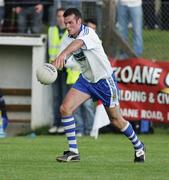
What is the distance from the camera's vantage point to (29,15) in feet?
60.4

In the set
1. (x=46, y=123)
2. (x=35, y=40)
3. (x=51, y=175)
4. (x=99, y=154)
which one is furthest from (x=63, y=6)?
(x=51, y=175)

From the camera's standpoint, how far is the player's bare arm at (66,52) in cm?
1037

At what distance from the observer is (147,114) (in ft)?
56.6

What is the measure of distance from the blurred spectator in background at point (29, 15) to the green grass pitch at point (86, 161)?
375 cm

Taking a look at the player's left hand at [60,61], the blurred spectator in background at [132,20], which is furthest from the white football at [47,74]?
the blurred spectator in background at [132,20]

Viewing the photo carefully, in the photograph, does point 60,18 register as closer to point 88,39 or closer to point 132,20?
point 132,20

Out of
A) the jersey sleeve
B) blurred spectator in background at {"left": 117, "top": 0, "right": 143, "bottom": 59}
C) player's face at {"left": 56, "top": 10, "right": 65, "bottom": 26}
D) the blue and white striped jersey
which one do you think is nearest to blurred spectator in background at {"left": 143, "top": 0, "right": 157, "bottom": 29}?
blurred spectator in background at {"left": 117, "top": 0, "right": 143, "bottom": 59}

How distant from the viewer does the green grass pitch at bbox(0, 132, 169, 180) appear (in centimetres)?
959

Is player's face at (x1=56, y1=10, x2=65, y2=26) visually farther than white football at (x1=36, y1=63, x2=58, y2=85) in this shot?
Yes

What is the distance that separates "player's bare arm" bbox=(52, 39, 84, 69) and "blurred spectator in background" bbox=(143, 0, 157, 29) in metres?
8.24

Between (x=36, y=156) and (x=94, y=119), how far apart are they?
16.2 ft

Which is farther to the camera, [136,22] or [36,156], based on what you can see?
[136,22]

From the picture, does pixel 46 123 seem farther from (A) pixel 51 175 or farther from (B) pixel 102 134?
(A) pixel 51 175

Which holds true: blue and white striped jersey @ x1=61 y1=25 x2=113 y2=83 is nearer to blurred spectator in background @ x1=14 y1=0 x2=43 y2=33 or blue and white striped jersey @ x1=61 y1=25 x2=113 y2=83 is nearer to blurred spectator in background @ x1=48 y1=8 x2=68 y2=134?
blurred spectator in background @ x1=48 y1=8 x2=68 y2=134
